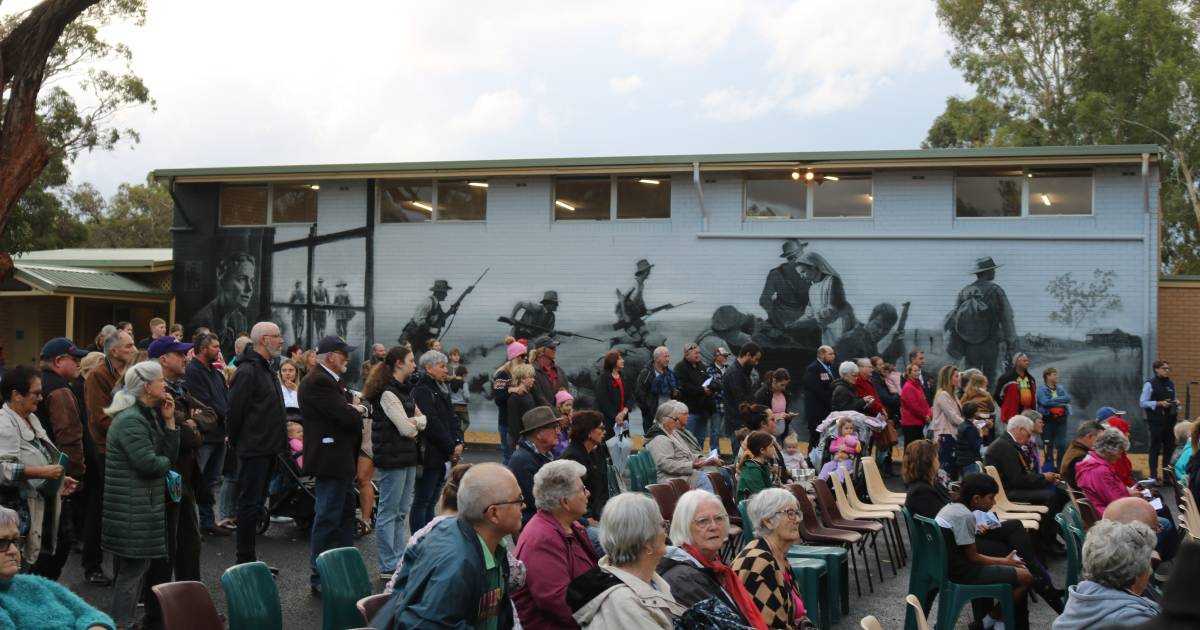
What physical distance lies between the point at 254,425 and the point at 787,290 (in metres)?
13.4

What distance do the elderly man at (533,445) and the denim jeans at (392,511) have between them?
121 centimetres

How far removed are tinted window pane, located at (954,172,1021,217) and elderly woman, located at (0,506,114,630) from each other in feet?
57.9

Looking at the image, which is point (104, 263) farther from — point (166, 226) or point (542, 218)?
point (166, 226)

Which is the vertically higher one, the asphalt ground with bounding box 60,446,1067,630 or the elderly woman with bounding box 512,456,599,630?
the elderly woman with bounding box 512,456,599,630

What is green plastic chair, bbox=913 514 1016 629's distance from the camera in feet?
25.0

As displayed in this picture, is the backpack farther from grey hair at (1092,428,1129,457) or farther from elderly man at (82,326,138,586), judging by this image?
elderly man at (82,326,138,586)

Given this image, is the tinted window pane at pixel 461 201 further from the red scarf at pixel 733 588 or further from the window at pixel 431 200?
the red scarf at pixel 733 588

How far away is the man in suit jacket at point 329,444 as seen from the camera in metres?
8.28

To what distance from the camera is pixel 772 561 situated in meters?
5.97

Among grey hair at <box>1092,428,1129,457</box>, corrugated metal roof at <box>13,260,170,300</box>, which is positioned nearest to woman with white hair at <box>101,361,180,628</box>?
grey hair at <box>1092,428,1129,457</box>

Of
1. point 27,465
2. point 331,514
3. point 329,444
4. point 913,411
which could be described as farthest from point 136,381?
point 913,411

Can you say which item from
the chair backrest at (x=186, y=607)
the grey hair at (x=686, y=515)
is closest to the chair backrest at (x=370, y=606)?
the chair backrest at (x=186, y=607)

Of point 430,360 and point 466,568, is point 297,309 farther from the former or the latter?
point 466,568

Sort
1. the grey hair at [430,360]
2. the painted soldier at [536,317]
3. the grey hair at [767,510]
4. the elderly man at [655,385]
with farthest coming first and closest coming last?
the painted soldier at [536,317], the elderly man at [655,385], the grey hair at [430,360], the grey hair at [767,510]
